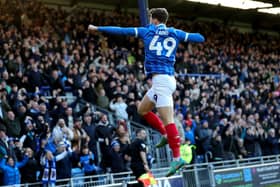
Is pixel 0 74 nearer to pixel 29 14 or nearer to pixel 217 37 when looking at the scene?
pixel 29 14

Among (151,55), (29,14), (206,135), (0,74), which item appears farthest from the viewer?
(29,14)

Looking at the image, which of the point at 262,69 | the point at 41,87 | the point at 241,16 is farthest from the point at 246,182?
the point at 241,16

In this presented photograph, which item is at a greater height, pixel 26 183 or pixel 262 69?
pixel 262 69

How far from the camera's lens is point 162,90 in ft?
25.6

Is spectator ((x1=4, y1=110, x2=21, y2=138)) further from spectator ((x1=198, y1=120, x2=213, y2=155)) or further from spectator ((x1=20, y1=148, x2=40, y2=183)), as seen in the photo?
spectator ((x1=198, y1=120, x2=213, y2=155))

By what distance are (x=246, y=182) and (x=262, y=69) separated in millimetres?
11630

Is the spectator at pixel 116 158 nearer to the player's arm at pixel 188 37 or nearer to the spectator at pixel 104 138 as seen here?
the spectator at pixel 104 138

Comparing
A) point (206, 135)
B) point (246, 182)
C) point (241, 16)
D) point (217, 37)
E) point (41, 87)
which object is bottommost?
point (246, 182)

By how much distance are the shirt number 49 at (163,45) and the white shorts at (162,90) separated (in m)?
0.32

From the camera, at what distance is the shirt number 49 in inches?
307

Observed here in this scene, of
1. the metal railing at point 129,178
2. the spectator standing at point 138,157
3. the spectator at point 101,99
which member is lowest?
the metal railing at point 129,178

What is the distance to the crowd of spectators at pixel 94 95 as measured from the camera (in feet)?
43.5

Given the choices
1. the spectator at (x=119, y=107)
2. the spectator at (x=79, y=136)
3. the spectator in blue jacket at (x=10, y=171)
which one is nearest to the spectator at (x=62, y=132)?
the spectator at (x=79, y=136)

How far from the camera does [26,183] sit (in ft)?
40.8
